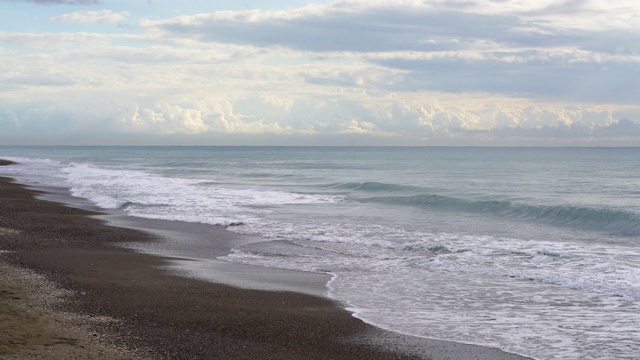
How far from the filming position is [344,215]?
26.4 meters

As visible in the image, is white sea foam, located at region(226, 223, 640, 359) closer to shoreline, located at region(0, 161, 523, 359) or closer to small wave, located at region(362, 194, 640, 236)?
shoreline, located at region(0, 161, 523, 359)

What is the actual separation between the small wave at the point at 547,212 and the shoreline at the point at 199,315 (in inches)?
608

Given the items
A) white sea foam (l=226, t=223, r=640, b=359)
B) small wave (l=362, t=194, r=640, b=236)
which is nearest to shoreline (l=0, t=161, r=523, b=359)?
white sea foam (l=226, t=223, r=640, b=359)

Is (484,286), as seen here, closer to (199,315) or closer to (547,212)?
(199,315)

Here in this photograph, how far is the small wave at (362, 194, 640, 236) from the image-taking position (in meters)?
23.5

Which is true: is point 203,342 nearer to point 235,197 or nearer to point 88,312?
point 88,312

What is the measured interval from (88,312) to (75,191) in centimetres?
2863

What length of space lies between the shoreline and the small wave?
15.4m

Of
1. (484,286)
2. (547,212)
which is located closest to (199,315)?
(484,286)

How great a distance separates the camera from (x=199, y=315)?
962cm

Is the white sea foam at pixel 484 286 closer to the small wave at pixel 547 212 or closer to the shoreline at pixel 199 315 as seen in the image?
the shoreline at pixel 199 315

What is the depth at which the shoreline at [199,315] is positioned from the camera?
820cm

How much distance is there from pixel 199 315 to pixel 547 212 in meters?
20.8

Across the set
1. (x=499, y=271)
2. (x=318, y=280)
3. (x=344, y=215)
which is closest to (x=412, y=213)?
(x=344, y=215)
